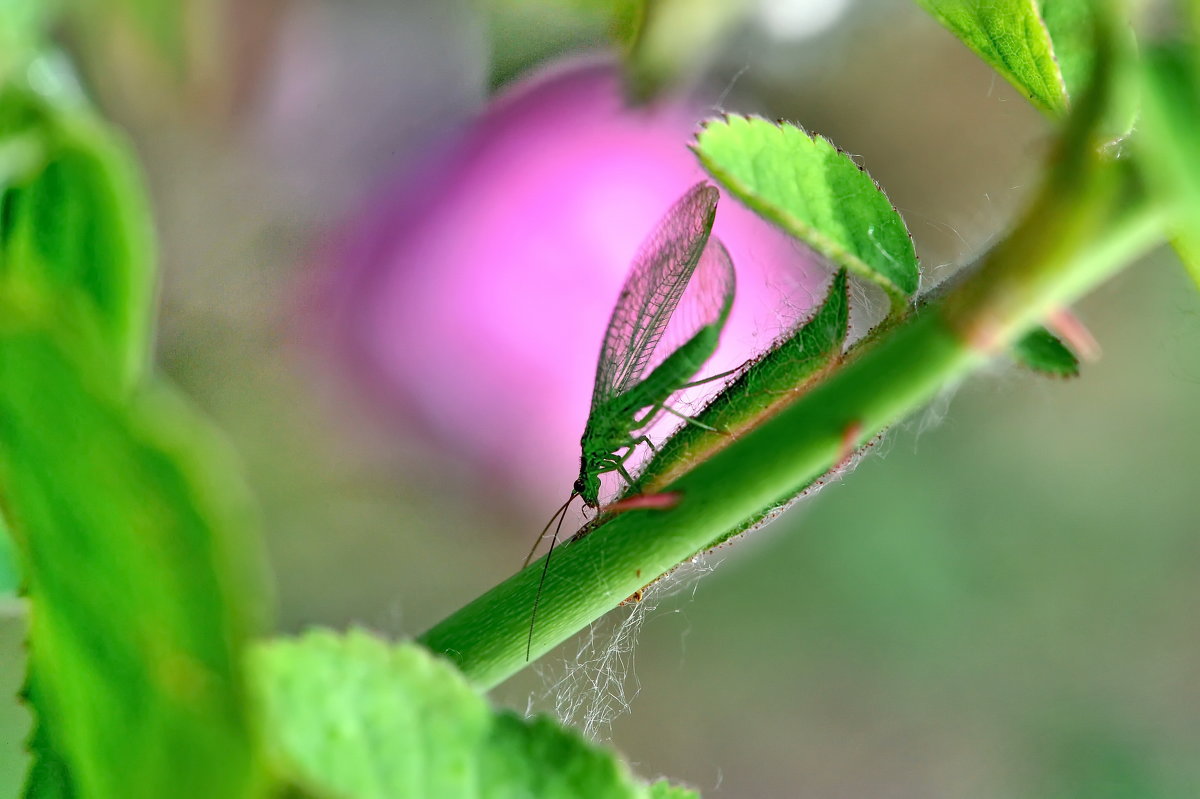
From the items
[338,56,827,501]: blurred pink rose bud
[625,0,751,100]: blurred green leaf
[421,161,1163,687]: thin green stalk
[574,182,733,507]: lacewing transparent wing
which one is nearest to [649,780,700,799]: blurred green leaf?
[421,161,1163,687]: thin green stalk

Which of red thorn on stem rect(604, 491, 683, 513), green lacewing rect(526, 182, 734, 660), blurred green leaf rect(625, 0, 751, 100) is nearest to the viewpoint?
red thorn on stem rect(604, 491, 683, 513)

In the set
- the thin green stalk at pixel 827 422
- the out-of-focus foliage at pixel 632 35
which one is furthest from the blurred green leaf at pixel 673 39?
the thin green stalk at pixel 827 422

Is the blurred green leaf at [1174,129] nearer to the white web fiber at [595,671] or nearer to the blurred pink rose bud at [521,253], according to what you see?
the white web fiber at [595,671]

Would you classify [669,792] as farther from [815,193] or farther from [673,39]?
[673,39]

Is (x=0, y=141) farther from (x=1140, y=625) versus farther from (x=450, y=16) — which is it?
(x=1140, y=625)

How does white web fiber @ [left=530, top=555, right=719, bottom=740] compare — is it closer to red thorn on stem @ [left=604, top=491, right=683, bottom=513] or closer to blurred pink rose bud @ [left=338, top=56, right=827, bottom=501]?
red thorn on stem @ [left=604, top=491, right=683, bottom=513]

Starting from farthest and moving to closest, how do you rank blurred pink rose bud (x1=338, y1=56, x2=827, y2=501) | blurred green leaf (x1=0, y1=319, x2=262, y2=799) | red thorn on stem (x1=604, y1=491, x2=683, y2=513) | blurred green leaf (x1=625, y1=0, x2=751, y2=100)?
blurred pink rose bud (x1=338, y1=56, x2=827, y2=501)
blurred green leaf (x1=625, y1=0, x2=751, y2=100)
red thorn on stem (x1=604, y1=491, x2=683, y2=513)
blurred green leaf (x1=0, y1=319, x2=262, y2=799)

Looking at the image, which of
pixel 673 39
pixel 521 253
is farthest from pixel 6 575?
pixel 521 253
